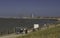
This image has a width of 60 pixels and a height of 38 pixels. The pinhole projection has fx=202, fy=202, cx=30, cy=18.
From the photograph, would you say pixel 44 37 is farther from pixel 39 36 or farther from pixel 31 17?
pixel 31 17

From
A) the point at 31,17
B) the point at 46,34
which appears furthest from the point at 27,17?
the point at 46,34

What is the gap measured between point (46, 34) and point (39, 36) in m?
0.80

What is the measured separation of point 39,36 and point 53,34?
44.4 inches

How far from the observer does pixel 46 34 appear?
44.7ft

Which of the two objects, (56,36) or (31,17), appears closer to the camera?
(56,36)

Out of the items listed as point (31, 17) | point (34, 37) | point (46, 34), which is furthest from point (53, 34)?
point (31, 17)

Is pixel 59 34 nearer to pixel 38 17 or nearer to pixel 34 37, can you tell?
pixel 34 37

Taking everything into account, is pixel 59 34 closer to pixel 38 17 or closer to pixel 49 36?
pixel 49 36

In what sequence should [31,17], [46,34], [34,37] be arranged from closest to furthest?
1. [34,37]
2. [46,34]
3. [31,17]

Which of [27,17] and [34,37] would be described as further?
[27,17]

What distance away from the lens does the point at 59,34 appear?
13141 mm

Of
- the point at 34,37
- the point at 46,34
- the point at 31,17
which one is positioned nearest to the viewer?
the point at 34,37

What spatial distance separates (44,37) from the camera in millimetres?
13062

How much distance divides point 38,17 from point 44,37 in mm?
142693
